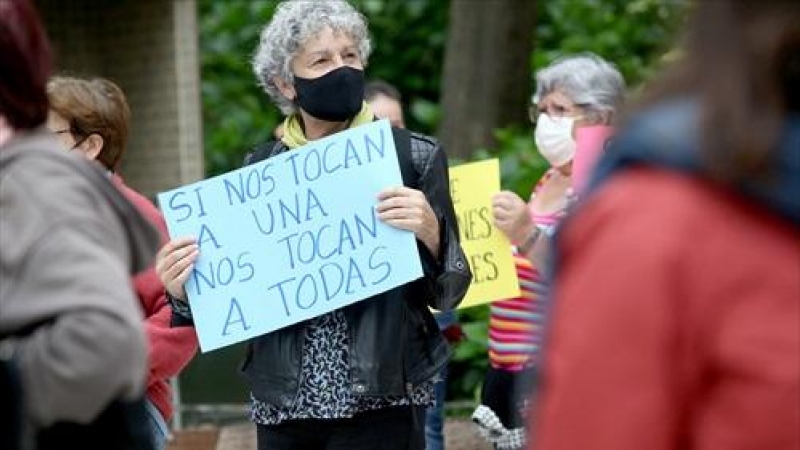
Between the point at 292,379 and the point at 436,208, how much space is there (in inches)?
23.3

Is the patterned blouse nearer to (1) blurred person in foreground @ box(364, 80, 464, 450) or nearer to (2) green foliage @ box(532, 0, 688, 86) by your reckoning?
(1) blurred person in foreground @ box(364, 80, 464, 450)

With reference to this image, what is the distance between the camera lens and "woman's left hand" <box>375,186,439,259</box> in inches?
180

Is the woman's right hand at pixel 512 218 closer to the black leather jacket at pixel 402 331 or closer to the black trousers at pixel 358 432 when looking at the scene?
the black leather jacket at pixel 402 331

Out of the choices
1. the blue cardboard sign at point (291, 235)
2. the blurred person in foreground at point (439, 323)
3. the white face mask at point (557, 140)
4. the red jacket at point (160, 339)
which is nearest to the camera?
the blue cardboard sign at point (291, 235)

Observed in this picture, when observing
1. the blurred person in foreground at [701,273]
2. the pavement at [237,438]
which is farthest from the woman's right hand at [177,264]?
the pavement at [237,438]

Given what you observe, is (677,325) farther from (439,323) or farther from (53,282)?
(439,323)

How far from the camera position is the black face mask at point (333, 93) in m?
4.77

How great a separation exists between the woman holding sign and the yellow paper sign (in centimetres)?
101

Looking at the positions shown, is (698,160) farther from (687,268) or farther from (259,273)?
(259,273)

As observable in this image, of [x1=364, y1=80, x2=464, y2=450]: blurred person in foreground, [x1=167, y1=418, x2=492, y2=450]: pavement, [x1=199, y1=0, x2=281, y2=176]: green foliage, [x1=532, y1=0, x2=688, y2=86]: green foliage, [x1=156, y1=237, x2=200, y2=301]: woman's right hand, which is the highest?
[x1=156, y1=237, x2=200, y2=301]: woman's right hand

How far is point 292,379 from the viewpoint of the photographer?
15.0 ft

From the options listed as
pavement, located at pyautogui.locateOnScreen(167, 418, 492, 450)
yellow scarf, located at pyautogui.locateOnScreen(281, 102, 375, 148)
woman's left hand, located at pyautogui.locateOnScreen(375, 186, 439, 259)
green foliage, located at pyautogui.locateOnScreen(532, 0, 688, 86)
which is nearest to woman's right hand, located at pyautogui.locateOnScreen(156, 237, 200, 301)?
yellow scarf, located at pyautogui.locateOnScreen(281, 102, 375, 148)

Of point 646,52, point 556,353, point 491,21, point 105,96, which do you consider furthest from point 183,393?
point 556,353

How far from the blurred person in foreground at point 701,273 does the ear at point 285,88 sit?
2.92m
